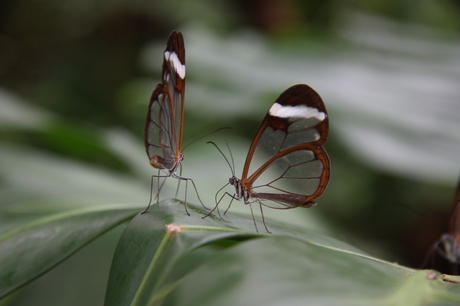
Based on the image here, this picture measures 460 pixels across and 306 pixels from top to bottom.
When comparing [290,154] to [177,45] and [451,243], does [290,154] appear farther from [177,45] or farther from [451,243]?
[451,243]

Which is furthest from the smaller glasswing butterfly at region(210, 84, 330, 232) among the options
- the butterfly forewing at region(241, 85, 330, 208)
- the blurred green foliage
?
the blurred green foliage

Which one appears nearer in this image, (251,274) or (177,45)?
(251,274)

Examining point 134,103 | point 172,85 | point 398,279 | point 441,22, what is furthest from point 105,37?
point 398,279

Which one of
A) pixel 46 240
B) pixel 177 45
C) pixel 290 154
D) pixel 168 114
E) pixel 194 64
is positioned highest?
pixel 194 64

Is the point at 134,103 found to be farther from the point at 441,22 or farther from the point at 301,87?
the point at 441,22

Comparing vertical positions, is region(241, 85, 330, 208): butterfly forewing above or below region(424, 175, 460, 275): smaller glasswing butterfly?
above

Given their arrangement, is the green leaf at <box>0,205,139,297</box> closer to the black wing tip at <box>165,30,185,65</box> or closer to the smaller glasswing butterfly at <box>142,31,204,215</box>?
the smaller glasswing butterfly at <box>142,31,204,215</box>

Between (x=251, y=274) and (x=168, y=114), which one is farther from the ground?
(x=168, y=114)

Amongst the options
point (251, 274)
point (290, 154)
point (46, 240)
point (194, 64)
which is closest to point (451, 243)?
point (290, 154)
